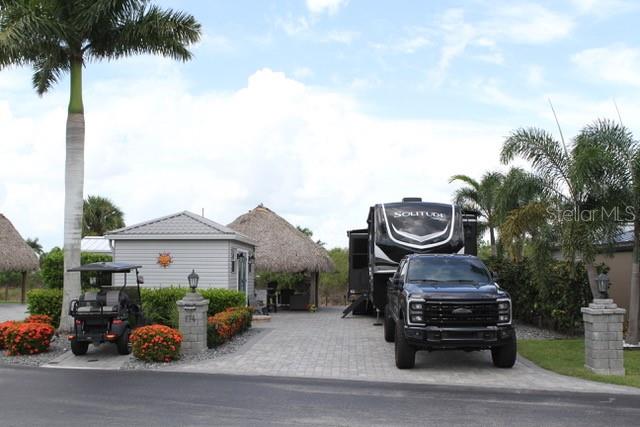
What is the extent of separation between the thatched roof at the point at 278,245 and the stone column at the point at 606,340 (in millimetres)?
17133

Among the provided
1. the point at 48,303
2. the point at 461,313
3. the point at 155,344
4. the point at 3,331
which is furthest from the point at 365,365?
the point at 48,303

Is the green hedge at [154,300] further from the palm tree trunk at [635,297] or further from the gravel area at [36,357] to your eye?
the palm tree trunk at [635,297]

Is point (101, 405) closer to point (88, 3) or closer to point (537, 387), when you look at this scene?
point (537, 387)

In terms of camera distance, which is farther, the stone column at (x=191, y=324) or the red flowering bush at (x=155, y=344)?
the stone column at (x=191, y=324)

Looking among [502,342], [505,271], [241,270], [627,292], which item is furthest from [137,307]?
[627,292]

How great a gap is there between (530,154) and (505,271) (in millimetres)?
6048

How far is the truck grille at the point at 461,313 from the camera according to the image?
39.0ft

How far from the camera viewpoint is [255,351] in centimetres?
1503

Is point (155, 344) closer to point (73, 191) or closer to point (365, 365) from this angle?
point (365, 365)

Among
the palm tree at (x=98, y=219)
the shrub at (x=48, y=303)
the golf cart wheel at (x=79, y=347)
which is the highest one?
the palm tree at (x=98, y=219)

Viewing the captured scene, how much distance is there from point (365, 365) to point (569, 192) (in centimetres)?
676

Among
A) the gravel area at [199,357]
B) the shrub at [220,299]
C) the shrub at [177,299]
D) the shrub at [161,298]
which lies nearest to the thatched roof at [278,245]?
the shrub at [177,299]

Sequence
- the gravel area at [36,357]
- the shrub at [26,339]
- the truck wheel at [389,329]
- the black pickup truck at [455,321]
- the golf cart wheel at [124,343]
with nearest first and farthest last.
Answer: the black pickup truck at [455,321] → the gravel area at [36,357] → the golf cart wheel at [124,343] → the shrub at [26,339] → the truck wheel at [389,329]

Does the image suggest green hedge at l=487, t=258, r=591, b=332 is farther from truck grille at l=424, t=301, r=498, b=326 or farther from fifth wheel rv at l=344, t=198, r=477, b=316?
truck grille at l=424, t=301, r=498, b=326
